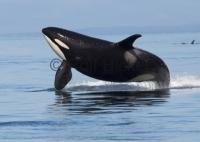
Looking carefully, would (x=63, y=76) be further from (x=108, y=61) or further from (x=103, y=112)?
(x=103, y=112)

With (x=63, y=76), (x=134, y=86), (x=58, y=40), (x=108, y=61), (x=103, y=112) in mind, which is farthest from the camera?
(x=134, y=86)

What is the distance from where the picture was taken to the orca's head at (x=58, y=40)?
31125 millimetres

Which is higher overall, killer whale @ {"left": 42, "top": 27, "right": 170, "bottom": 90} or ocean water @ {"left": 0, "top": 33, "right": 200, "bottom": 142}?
killer whale @ {"left": 42, "top": 27, "right": 170, "bottom": 90}

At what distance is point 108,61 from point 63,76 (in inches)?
69.0

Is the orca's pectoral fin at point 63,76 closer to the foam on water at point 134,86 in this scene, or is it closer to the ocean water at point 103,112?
the ocean water at point 103,112

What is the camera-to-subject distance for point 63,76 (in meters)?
30.9

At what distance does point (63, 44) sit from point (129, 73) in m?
2.67

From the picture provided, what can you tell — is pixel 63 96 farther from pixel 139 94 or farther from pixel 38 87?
pixel 38 87

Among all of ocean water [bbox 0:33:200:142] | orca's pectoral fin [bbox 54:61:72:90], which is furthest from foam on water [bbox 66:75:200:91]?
orca's pectoral fin [bbox 54:61:72:90]

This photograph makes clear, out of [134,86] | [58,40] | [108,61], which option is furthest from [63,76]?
[134,86]

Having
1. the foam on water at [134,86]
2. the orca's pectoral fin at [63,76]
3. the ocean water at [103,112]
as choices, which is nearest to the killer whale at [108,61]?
the orca's pectoral fin at [63,76]

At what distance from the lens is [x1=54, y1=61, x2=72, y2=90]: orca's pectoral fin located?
101ft

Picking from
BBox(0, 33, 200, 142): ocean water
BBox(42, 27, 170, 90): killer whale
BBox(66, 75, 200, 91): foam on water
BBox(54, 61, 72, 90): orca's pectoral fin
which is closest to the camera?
BBox(0, 33, 200, 142): ocean water

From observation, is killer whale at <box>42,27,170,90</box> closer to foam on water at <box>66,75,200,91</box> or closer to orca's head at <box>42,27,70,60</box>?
orca's head at <box>42,27,70,60</box>
